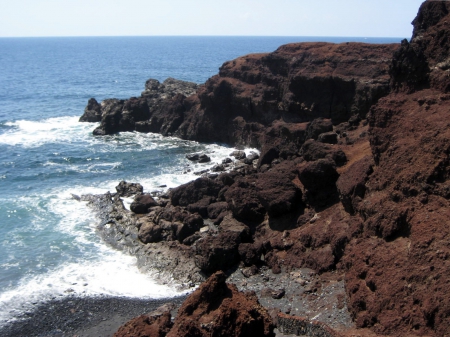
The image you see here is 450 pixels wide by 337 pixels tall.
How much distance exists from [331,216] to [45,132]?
42.8m

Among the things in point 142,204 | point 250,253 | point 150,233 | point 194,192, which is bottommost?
point 150,233

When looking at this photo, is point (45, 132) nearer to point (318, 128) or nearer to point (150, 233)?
point (150, 233)

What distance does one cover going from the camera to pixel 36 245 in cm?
2817

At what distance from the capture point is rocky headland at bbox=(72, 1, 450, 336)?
1572 centimetres

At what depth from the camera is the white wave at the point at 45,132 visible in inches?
2056

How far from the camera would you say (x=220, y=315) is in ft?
44.3

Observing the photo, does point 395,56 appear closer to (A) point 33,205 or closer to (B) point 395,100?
(B) point 395,100

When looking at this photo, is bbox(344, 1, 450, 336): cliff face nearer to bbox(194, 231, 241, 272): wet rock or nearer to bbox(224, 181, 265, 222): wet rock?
bbox(194, 231, 241, 272): wet rock

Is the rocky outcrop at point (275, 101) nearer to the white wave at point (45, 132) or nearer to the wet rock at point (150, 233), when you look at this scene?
the white wave at point (45, 132)

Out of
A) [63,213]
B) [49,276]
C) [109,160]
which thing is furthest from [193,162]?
[49,276]

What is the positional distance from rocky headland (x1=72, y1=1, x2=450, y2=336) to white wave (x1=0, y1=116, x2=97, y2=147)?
22009 mm

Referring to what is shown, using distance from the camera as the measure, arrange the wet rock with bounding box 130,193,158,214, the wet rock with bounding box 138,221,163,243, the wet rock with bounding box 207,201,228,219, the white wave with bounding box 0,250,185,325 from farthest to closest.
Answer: the wet rock with bounding box 130,193,158,214 → the wet rock with bounding box 207,201,228,219 → the wet rock with bounding box 138,221,163,243 → the white wave with bounding box 0,250,185,325

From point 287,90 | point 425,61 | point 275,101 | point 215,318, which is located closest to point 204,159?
point 275,101

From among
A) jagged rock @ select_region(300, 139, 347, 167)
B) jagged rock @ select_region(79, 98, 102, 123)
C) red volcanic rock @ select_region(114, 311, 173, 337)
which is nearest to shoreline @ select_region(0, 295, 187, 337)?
red volcanic rock @ select_region(114, 311, 173, 337)
